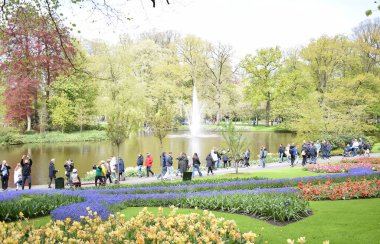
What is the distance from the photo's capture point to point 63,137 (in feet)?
166

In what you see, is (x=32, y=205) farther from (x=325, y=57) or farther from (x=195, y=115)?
(x=325, y=57)

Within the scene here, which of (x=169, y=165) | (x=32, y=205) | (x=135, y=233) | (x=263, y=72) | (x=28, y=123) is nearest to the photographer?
(x=135, y=233)

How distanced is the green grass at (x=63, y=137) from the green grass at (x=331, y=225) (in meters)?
40.3

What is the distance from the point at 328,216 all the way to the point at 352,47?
53.5m

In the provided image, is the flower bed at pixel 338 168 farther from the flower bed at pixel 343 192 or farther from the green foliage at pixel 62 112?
the green foliage at pixel 62 112

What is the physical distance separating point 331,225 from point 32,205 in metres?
8.32

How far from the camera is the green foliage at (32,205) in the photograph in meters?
10.8

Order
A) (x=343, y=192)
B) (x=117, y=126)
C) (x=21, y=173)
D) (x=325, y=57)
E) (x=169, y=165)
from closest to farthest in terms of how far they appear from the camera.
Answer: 1. (x=343, y=192)
2. (x=21, y=173)
3. (x=117, y=126)
4. (x=169, y=165)
5. (x=325, y=57)

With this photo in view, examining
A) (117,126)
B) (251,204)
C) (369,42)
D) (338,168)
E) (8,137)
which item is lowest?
(338,168)

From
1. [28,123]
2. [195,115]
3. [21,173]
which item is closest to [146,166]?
[21,173]

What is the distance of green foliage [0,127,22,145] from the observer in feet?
148

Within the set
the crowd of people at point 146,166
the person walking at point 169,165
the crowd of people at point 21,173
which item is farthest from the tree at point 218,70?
the crowd of people at point 21,173

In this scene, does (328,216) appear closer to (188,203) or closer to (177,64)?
(188,203)

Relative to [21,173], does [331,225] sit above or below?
above
